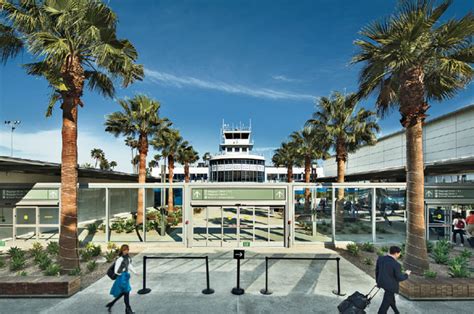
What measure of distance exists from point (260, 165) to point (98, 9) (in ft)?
161

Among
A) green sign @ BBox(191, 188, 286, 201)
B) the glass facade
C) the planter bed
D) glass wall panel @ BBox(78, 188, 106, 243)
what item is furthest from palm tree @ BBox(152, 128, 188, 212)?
the glass facade

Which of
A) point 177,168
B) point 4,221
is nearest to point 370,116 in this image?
point 4,221

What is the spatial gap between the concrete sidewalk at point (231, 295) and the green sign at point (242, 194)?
13.0 feet

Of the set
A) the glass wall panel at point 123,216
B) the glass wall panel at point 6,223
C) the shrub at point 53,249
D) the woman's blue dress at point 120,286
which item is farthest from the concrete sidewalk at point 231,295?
the glass wall panel at point 6,223

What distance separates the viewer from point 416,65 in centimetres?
898

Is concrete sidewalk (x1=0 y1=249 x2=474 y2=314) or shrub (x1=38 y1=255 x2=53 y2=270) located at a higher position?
shrub (x1=38 y1=255 x2=53 y2=270)

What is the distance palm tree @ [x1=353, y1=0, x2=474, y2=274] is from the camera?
27.6ft

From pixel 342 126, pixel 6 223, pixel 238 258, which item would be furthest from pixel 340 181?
pixel 6 223

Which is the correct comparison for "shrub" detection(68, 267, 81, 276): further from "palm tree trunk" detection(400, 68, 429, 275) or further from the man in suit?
"palm tree trunk" detection(400, 68, 429, 275)

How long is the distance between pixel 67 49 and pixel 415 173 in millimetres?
12304

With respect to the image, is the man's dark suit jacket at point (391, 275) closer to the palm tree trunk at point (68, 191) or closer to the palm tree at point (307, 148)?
the palm tree trunk at point (68, 191)

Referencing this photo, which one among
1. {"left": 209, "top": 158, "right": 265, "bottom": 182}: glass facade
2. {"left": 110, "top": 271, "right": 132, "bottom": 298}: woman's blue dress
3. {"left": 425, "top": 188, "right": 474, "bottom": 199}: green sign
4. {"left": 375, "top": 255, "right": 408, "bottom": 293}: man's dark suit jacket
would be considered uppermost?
{"left": 209, "top": 158, "right": 265, "bottom": 182}: glass facade

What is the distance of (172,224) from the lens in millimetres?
20250

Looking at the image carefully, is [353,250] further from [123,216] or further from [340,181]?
[123,216]
